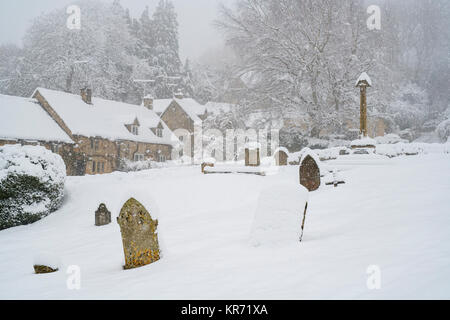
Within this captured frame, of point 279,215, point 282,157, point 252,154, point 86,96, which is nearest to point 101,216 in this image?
point 279,215

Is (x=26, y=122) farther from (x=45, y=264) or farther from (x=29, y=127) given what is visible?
(x=45, y=264)

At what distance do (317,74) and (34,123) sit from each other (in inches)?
820

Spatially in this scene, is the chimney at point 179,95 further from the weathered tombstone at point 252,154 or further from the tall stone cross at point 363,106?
the tall stone cross at point 363,106

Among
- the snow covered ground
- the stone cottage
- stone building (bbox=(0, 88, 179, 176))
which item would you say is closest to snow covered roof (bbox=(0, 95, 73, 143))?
stone building (bbox=(0, 88, 179, 176))

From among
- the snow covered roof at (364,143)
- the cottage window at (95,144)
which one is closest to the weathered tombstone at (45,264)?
the snow covered roof at (364,143)

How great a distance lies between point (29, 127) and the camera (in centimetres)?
2480

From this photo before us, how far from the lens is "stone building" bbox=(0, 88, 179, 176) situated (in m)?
26.0

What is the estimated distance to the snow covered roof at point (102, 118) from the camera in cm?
2762

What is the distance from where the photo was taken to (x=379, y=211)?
6957 mm

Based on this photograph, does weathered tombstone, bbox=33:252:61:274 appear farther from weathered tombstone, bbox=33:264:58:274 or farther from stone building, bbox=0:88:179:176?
stone building, bbox=0:88:179:176

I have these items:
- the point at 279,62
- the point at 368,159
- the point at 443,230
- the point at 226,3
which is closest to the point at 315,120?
the point at 279,62

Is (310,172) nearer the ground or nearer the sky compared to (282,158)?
nearer the ground

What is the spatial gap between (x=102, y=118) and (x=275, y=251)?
28.4 meters

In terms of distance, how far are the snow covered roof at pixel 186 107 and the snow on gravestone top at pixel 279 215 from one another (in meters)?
33.8
